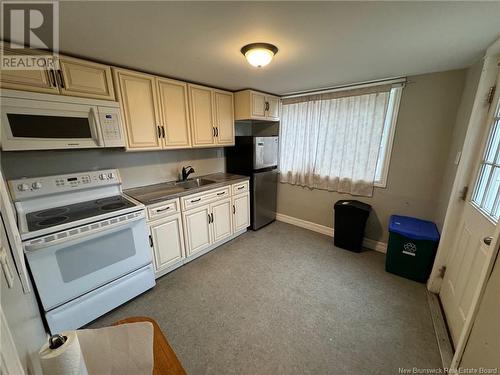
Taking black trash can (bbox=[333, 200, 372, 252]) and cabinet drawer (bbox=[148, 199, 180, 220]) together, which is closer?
cabinet drawer (bbox=[148, 199, 180, 220])

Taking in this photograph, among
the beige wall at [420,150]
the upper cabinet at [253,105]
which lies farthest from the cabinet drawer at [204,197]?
the beige wall at [420,150]

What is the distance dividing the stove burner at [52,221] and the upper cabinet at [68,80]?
97cm

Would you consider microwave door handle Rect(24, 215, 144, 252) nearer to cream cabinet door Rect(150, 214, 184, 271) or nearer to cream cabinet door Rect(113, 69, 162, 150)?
cream cabinet door Rect(150, 214, 184, 271)

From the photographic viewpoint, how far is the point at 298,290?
2109mm

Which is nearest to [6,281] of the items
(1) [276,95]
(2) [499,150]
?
(2) [499,150]

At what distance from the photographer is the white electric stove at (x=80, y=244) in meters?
1.47

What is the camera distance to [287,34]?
1.40 metres

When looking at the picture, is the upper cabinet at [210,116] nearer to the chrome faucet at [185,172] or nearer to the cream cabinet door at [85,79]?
the chrome faucet at [185,172]

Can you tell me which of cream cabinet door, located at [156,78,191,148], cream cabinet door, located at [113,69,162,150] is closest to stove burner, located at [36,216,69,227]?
cream cabinet door, located at [113,69,162,150]

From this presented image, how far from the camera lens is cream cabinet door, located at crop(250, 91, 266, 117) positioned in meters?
2.95

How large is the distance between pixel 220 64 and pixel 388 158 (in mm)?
2264

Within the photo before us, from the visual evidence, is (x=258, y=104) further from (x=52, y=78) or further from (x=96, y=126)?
(x=52, y=78)

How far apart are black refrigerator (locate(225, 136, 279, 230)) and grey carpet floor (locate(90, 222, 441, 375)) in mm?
838

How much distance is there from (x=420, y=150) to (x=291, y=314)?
7.51ft
